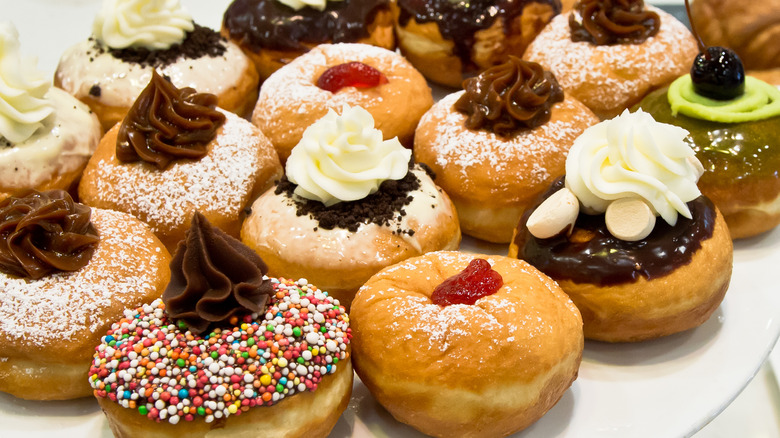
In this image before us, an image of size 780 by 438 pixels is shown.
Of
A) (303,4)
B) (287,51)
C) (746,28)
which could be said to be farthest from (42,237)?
(746,28)

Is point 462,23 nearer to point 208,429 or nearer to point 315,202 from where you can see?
point 315,202

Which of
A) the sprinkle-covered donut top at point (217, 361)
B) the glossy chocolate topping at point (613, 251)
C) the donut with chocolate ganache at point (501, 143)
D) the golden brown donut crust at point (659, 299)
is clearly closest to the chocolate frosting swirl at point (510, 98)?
the donut with chocolate ganache at point (501, 143)

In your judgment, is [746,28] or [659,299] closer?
[659,299]

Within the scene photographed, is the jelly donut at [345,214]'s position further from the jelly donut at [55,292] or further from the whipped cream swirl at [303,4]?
the whipped cream swirl at [303,4]

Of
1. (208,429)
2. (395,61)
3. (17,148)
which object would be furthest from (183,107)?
(208,429)

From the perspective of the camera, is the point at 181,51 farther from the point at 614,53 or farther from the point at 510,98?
the point at 614,53
